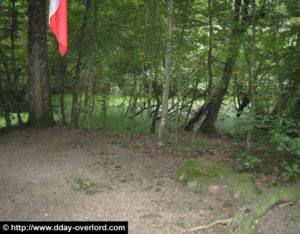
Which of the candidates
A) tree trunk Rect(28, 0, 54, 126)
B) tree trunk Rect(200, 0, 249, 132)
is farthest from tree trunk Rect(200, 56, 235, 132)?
tree trunk Rect(28, 0, 54, 126)

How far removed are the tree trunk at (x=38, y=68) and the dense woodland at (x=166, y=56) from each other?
0.09 feet

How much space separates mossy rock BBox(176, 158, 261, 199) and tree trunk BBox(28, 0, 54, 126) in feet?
17.2

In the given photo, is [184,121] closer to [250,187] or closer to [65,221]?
[250,187]

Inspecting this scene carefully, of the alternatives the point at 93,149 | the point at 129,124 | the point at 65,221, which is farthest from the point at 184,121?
the point at 65,221

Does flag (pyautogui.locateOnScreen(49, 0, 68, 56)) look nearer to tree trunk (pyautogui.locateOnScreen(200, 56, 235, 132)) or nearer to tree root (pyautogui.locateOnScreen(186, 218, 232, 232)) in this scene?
tree root (pyautogui.locateOnScreen(186, 218, 232, 232))

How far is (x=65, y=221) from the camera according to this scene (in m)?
3.38

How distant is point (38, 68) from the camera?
8.11m

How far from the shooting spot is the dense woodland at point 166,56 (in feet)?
18.3

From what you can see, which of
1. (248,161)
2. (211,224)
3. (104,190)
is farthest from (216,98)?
(211,224)

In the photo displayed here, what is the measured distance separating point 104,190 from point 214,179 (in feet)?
5.68

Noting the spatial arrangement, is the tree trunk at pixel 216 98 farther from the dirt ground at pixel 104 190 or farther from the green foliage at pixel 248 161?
the green foliage at pixel 248 161

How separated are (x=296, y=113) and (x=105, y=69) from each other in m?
6.64

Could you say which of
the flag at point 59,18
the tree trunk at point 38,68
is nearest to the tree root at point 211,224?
the flag at point 59,18

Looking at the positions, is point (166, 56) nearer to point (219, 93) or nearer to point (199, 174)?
point (199, 174)
